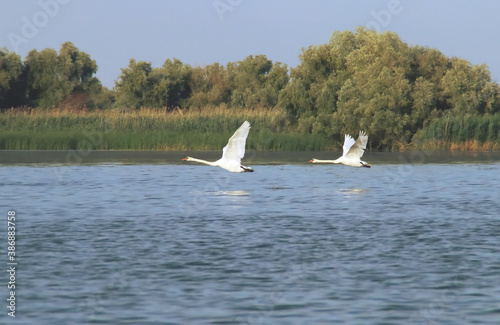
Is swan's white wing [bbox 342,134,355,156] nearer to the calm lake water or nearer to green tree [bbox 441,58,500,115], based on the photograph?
the calm lake water

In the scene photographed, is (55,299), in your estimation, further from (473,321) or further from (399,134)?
(399,134)

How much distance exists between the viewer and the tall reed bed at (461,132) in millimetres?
53741

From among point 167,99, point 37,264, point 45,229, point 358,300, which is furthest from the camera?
point 167,99

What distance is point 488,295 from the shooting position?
11.9 m

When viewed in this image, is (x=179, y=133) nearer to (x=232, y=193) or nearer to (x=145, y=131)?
(x=145, y=131)

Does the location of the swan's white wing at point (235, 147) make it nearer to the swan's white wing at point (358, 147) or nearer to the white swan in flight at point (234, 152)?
the white swan in flight at point (234, 152)

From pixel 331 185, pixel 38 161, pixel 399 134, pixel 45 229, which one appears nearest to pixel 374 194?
pixel 331 185

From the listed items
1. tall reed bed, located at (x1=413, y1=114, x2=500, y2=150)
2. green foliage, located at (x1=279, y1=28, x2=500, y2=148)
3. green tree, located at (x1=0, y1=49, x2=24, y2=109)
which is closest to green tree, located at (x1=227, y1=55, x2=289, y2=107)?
green tree, located at (x1=0, y1=49, x2=24, y2=109)

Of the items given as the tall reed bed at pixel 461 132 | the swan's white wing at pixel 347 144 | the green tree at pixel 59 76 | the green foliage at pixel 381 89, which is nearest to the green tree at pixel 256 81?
the green tree at pixel 59 76

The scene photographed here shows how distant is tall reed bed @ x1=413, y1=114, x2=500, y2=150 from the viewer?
176ft

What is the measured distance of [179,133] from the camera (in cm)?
5475

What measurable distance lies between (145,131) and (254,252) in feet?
133

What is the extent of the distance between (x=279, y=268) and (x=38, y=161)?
3202 centimetres

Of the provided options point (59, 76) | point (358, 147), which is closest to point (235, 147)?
point (358, 147)
